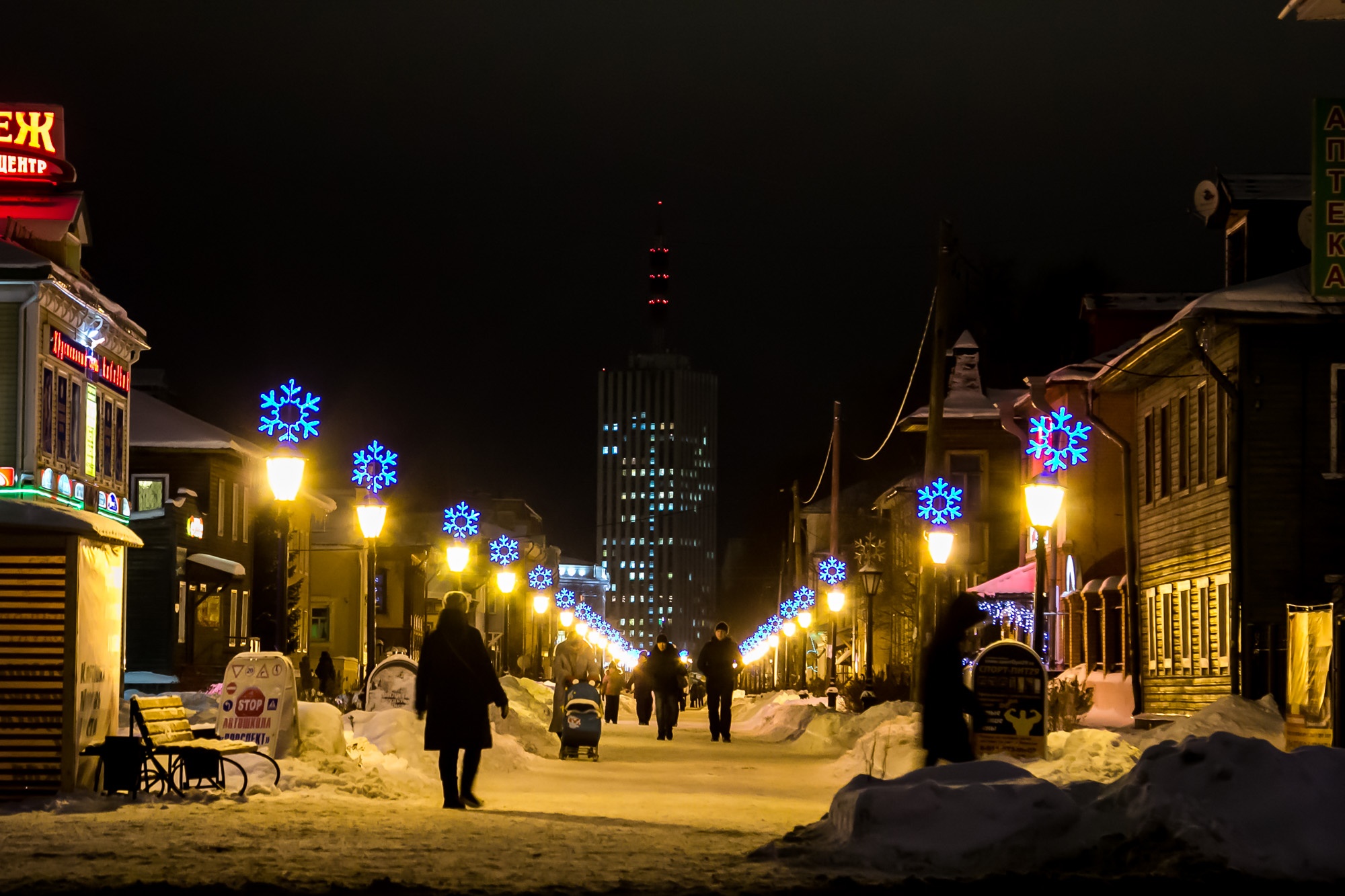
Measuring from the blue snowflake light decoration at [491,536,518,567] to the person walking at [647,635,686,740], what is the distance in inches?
496

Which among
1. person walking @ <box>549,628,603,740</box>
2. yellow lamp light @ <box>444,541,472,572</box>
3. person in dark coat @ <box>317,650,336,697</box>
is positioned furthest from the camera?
person in dark coat @ <box>317,650,336,697</box>

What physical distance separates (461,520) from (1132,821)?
36.5 metres

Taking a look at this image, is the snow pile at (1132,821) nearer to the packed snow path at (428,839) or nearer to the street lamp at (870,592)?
the packed snow path at (428,839)

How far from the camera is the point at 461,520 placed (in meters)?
45.7

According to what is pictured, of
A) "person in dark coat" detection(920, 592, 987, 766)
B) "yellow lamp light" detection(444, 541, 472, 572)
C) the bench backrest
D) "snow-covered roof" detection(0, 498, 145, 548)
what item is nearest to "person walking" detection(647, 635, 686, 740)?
"yellow lamp light" detection(444, 541, 472, 572)

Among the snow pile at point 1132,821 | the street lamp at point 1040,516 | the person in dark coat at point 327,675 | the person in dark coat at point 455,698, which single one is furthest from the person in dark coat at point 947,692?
the person in dark coat at point 327,675

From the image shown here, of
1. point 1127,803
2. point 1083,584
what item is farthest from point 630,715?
point 1127,803

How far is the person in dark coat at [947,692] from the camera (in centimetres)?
1216

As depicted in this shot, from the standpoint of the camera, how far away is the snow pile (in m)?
9.67

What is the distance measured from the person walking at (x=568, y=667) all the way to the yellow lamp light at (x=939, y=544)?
17.5 feet

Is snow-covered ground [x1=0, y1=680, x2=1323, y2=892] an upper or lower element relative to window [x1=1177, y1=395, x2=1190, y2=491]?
lower

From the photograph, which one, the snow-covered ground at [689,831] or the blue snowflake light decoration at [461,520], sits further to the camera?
the blue snowflake light decoration at [461,520]

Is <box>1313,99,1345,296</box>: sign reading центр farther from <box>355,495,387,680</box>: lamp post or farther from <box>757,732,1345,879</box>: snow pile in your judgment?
<box>355,495,387,680</box>: lamp post

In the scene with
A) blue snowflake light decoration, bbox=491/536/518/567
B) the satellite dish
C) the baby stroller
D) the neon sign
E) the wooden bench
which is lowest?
the baby stroller
